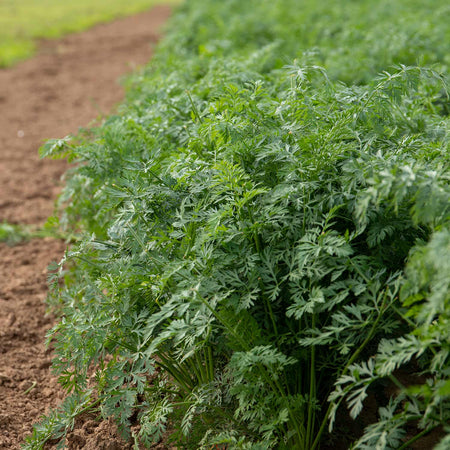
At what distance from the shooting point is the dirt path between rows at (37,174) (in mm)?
3055

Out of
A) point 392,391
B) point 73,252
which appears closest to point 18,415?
point 73,252

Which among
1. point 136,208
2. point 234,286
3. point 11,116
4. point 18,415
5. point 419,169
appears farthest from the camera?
point 11,116

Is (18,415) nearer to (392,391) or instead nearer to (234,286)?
(234,286)

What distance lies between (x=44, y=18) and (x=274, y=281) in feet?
47.5

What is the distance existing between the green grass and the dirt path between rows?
1.44ft

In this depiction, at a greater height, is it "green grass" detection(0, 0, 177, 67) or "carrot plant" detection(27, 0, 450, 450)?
"green grass" detection(0, 0, 177, 67)

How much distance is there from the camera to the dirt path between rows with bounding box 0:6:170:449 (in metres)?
3.05

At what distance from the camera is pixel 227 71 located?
375 cm

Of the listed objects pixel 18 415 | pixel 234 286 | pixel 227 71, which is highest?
pixel 227 71

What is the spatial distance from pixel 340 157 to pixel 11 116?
6541 mm

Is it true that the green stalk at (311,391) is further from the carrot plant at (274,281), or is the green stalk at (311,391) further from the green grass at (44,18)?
the green grass at (44,18)

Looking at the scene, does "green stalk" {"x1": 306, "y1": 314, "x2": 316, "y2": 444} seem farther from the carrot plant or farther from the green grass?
the green grass

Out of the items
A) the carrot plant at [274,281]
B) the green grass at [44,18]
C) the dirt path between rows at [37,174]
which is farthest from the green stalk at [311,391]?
the green grass at [44,18]

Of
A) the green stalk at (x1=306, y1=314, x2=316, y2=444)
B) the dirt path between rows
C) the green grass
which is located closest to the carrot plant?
the green stalk at (x1=306, y1=314, x2=316, y2=444)
